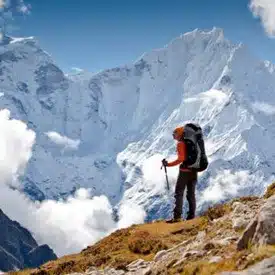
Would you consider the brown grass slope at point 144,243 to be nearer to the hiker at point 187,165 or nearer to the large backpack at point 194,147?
the hiker at point 187,165

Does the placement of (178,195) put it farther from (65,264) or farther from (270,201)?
(270,201)

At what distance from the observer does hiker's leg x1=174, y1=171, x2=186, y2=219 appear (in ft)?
69.2

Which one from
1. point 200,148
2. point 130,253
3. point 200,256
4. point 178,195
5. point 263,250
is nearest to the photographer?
point 263,250

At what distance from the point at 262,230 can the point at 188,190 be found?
11514mm

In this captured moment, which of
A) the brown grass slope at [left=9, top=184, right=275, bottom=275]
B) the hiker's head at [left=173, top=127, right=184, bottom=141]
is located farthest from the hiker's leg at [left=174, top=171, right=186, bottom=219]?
the hiker's head at [left=173, top=127, right=184, bottom=141]

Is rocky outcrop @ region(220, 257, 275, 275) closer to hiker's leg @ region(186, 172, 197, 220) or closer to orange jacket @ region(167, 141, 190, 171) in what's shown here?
orange jacket @ region(167, 141, 190, 171)

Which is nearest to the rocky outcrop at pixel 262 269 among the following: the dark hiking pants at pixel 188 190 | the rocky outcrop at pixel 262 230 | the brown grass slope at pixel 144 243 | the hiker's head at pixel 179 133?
the rocky outcrop at pixel 262 230

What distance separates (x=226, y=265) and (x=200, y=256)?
7.12 ft

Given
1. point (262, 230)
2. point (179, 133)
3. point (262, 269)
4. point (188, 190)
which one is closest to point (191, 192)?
point (188, 190)

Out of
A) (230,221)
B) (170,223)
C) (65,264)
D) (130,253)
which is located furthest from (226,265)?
(170,223)

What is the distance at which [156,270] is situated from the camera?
12.9m

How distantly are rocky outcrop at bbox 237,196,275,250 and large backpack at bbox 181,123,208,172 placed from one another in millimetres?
8952

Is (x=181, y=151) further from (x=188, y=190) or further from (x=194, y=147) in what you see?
(x=188, y=190)

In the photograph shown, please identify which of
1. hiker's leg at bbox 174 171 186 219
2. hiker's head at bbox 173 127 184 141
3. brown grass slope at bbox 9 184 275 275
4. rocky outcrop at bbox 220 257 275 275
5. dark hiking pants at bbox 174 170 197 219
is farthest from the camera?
hiker's leg at bbox 174 171 186 219
